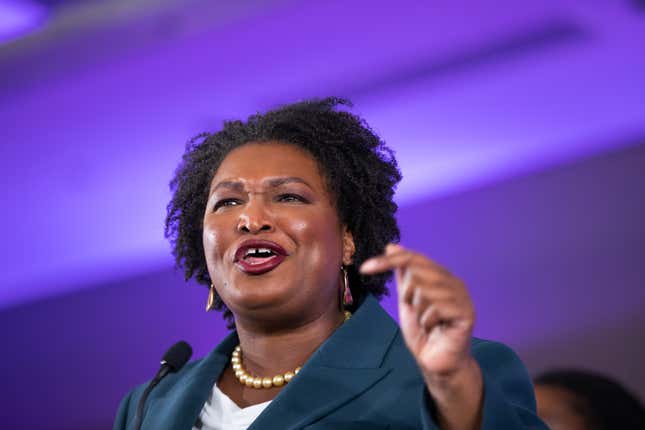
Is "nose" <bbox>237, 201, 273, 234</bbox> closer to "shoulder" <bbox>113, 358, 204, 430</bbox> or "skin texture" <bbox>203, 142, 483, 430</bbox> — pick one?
"skin texture" <bbox>203, 142, 483, 430</bbox>

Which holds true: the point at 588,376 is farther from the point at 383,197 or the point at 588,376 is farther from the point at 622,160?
the point at 383,197

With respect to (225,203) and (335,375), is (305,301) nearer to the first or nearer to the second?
(335,375)

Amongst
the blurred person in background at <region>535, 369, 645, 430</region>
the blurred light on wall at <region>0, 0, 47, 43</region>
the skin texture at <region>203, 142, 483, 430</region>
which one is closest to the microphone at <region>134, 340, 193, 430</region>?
the skin texture at <region>203, 142, 483, 430</region>

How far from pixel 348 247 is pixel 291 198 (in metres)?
0.21

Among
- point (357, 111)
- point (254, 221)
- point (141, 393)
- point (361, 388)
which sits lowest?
point (361, 388)

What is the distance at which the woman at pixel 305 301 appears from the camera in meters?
1.66

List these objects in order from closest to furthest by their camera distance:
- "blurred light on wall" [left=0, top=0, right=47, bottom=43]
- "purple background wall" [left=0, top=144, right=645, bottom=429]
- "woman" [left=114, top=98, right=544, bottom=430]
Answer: "woman" [left=114, top=98, right=544, bottom=430], "purple background wall" [left=0, top=144, right=645, bottom=429], "blurred light on wall" [left=0, top=0, right=47, bottom=43]

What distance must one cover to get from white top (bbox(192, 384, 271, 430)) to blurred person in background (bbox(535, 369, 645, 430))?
1208mm

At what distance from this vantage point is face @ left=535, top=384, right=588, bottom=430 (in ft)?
9.01

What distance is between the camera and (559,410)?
2795 mm

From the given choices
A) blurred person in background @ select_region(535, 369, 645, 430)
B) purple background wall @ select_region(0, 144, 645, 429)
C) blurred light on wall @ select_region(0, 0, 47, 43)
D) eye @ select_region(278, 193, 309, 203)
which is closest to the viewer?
eye @ select_region(278, 193, 309, 203)

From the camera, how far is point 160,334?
3451 millimetres

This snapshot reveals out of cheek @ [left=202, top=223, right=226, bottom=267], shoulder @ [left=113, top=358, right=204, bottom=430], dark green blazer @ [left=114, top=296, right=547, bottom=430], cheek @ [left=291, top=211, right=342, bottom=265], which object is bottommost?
dark green blazer @ [left=114, top=296, right=547, bottom=430]

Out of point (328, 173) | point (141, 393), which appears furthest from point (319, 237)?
point (141, 393)
